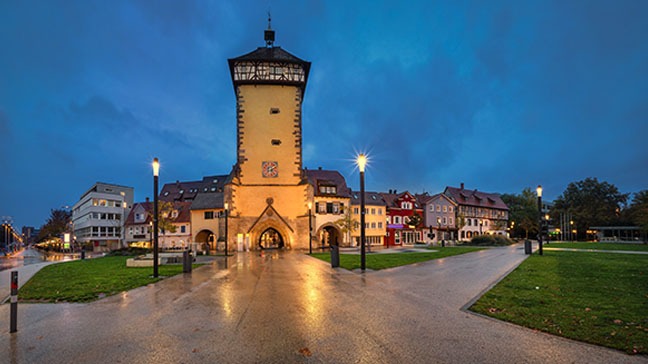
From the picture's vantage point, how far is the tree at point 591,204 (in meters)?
79.1

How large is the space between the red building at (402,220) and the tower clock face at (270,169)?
26.1 metres

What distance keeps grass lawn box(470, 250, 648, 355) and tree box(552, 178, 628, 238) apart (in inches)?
3256

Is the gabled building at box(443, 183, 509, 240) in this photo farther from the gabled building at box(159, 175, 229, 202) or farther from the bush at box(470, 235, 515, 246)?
the gabled building at box(159, 175, 229, 202)

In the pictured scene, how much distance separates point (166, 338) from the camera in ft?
20.5

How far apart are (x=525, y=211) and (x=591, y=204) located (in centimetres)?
1436

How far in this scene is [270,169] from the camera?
41094mm

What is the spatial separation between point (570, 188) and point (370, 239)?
212 feet

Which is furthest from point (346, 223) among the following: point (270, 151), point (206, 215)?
point (206, 215)

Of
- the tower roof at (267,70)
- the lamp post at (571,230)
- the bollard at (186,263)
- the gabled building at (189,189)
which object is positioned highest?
the tower roof at (267,70)

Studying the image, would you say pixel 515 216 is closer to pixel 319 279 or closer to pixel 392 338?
pixel 319 279

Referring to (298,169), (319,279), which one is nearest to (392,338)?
(319,279)

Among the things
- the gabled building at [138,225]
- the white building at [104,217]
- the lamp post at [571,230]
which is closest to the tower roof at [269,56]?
the gabled building at [138,225]

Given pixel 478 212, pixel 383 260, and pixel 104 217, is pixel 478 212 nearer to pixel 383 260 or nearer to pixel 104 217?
pixel 383 260

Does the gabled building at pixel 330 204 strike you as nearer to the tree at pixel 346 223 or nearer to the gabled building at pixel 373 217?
the tree at pixel 346 223
